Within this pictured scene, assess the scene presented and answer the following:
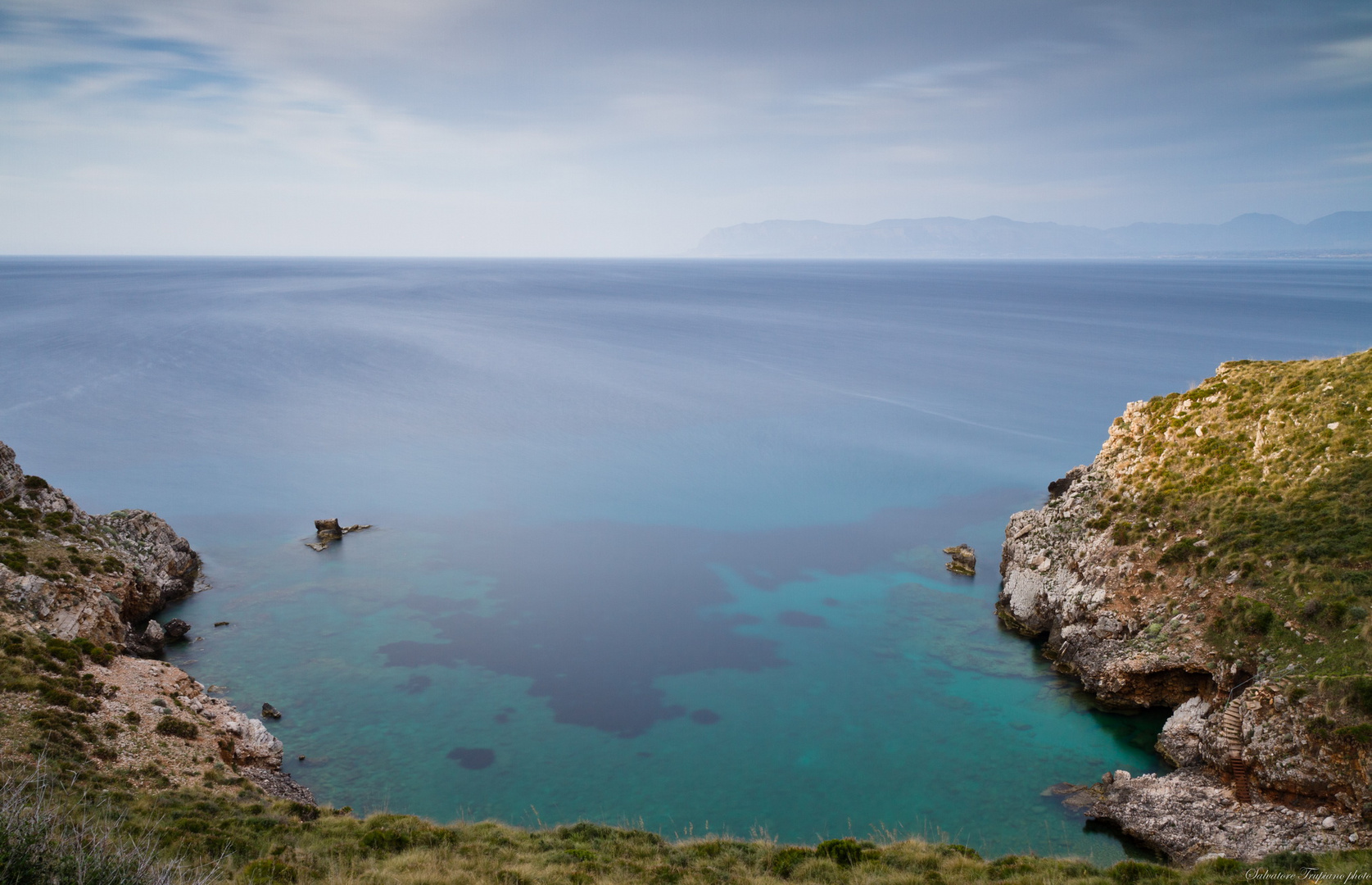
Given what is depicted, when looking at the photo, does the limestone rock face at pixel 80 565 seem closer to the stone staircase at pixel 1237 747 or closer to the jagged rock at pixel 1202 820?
the jagged rock at pixel 1202 820

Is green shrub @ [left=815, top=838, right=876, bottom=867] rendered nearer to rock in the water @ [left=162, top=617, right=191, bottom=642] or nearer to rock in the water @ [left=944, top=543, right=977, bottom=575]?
rock in the water @ [left=944, top=543, right=977, bottom=575]

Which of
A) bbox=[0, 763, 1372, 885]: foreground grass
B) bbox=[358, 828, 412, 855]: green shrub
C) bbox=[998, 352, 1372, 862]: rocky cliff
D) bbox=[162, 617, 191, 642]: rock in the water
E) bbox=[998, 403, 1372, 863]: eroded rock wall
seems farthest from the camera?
bbox=[162, 617, 191, 642]: rock in the water

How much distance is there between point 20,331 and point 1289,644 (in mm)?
129234

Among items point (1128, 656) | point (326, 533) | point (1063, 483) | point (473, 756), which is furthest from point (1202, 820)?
point (326, 533)

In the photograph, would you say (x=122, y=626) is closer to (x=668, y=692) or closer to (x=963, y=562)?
(x=668, y=692)

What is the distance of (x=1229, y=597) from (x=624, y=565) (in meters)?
Answer: 22.6

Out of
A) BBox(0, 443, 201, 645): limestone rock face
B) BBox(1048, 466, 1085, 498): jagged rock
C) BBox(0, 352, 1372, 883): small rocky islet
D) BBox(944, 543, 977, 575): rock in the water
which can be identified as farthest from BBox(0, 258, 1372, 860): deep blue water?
BBox(1048, 466, 1085, 498): jagged rock

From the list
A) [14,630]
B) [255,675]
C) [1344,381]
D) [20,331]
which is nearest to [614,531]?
[255,675]

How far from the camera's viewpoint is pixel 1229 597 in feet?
72.5

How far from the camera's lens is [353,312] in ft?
453

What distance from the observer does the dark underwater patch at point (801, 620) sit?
101 ft

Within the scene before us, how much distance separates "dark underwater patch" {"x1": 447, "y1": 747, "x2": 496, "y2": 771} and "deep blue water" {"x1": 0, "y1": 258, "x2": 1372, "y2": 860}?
101mm

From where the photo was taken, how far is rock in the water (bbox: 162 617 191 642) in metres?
27.5

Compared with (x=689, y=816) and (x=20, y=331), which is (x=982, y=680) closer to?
(x=689, y=816)
